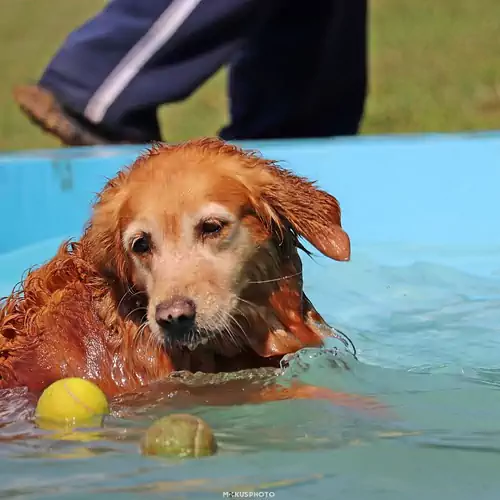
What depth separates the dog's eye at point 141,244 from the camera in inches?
149

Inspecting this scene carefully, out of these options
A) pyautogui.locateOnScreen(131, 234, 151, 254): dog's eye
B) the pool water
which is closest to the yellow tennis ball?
the pool water

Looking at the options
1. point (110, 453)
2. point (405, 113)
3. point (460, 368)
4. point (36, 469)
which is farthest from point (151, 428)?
point (405, 113)

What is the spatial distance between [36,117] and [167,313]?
3681 mm

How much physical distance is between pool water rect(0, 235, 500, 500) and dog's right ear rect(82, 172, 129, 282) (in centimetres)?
53

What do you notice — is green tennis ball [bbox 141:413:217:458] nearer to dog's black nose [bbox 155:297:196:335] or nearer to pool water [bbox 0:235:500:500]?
pool water [bbox 0:235:500:500]

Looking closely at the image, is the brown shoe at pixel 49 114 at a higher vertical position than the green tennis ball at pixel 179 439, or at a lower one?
higher

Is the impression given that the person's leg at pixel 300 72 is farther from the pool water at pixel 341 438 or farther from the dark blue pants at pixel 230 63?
the pool water at pixel 341 438

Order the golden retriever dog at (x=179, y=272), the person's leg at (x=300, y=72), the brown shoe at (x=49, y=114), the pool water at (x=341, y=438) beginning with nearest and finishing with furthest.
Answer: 1. the pool water at (x=341, y=438)
2. the golden retriever dog at (x=179, y=272)
3. the brown shoe at (x=49, y=114)
4. the person's leg at (x=300, y=72)

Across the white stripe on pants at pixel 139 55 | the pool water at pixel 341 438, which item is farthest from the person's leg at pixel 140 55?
the pool water at pixel 341 438

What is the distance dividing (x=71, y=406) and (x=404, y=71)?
9088 millimetres

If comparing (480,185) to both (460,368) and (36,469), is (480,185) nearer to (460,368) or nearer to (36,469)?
(460,368)

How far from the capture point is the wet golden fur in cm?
375

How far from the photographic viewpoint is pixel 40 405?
11.3 ft

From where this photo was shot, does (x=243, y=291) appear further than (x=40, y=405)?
Yes
